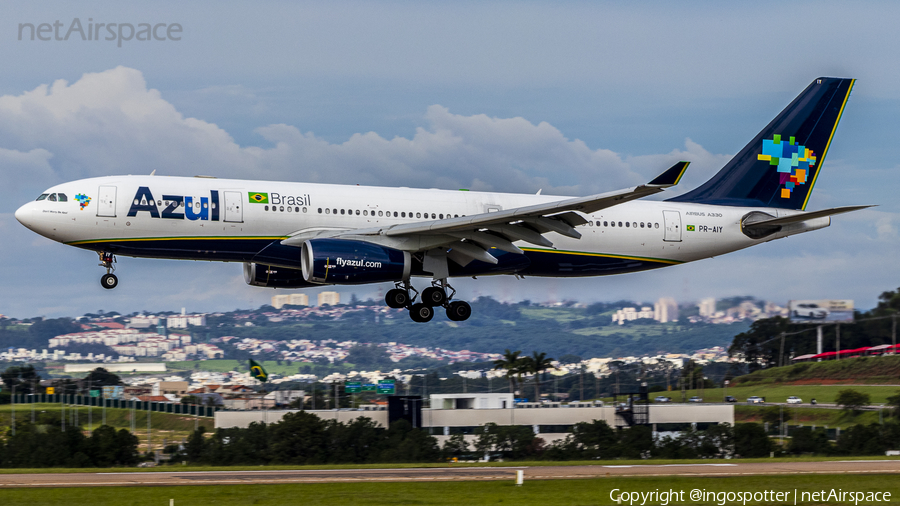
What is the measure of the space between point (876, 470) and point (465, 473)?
1375 centimetres

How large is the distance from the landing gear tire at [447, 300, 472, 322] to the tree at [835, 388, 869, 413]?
43.7 m

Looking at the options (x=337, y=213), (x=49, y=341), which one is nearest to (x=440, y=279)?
(x=337, y=213)

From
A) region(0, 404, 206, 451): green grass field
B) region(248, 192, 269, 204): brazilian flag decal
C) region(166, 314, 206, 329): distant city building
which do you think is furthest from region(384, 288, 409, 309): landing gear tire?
region(166, 314, 206, 329): distant city building

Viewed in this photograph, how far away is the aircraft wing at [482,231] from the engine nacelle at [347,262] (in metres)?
0.57

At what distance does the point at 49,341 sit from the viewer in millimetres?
109125

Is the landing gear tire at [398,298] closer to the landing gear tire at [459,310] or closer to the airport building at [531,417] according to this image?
the landing gear tire at [459,310]

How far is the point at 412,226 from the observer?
3130cm

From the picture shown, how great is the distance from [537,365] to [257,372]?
31.6m

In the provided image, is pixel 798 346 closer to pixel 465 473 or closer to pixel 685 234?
pixel 685 234

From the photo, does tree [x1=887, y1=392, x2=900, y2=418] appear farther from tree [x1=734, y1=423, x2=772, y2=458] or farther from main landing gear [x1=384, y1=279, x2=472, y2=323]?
main landing gear [x1=384, y1=279, x2=472, y2=323]

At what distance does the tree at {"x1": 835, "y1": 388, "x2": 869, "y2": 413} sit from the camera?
67750 millimetres

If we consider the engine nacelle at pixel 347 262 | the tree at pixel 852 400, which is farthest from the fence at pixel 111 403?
the engine nacelle at pixel 347 262

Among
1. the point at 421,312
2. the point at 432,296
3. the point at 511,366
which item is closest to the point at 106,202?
the point at 421,312

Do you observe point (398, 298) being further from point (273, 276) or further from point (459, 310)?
point (273, 276)
